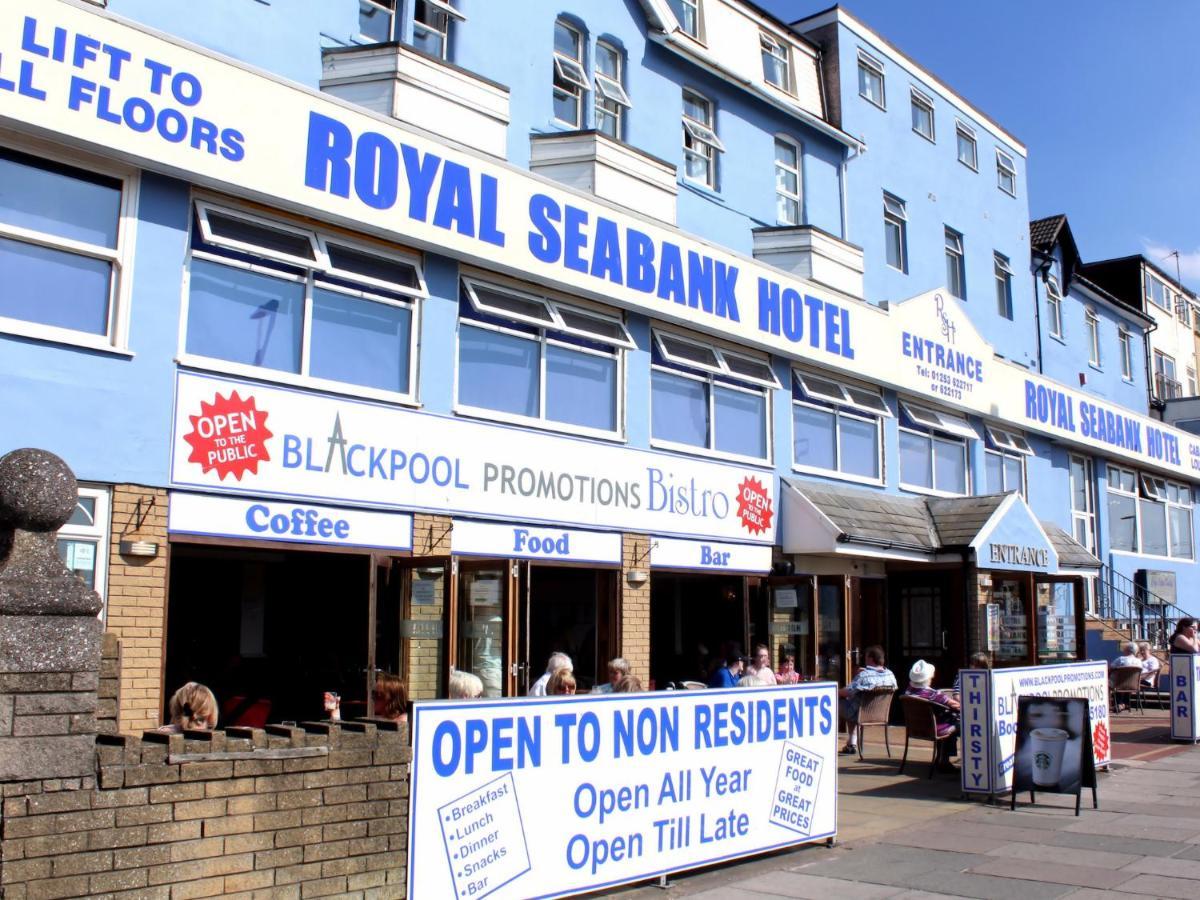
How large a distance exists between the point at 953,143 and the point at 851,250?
6.48 meters

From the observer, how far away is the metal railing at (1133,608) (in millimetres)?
25016

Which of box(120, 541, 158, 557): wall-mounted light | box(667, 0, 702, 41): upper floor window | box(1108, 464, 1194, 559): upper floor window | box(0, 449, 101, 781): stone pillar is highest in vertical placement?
box(667, 0, 702, 41): upper floor window

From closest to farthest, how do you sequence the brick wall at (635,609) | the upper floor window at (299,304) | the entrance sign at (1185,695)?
the upper floor window at (299,304), the brick wall at (635,609), the entrance sign at (1185,695)

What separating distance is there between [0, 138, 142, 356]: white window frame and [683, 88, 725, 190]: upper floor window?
8634mm

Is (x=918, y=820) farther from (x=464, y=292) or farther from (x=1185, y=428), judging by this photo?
(x=1185, y=428)

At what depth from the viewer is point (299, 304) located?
1150 centimetres

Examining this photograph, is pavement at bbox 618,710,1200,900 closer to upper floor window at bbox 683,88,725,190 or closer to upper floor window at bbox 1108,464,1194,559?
upper floor window at bbox 683,88,725,190

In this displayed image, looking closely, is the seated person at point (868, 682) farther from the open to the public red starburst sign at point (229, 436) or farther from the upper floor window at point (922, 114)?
the upper floor window at point (922, 114)

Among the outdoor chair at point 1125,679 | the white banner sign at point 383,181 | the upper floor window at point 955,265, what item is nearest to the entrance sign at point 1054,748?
the white banner sign at point 383,181

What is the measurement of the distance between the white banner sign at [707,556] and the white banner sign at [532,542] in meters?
0.80

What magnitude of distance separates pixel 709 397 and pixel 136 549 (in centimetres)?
818

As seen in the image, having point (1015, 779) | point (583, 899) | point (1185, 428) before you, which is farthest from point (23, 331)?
point (1185, 428)

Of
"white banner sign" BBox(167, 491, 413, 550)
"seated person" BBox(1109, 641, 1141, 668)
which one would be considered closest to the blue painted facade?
"white banner sign" BBox(167, 491, 413, 550)

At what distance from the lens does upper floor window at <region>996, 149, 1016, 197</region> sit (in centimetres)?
2528
